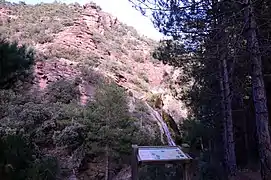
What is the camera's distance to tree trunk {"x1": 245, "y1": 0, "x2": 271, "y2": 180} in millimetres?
4840

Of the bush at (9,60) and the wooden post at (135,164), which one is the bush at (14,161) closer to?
the bush at (9,60)

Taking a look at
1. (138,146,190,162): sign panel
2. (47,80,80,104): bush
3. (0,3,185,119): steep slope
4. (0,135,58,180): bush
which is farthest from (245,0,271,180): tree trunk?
(0,3,185,119): steep slope

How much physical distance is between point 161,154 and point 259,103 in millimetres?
1975

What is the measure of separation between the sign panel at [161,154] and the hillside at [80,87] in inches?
218

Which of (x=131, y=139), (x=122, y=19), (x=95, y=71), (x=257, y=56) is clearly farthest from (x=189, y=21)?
(x=122, y=19)

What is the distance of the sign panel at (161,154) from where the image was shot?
469cm

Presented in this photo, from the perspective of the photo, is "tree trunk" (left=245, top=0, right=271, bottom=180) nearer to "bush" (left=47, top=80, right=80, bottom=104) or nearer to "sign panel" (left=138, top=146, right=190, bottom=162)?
"sign panel" (left=138, top=146, right=190, bottom=162)

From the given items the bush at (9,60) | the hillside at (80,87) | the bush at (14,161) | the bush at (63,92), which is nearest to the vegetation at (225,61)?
the hillside at (80,87)

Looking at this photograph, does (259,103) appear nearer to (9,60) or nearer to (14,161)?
(14,161)

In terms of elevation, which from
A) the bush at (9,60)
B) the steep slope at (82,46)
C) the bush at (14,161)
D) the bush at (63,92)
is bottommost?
the bush at (14,161)

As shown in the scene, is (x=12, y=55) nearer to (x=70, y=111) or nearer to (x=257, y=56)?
(x=257, y=56)

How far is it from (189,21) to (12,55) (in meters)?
4.34

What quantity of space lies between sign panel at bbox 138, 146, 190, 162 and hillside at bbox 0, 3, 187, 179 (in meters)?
5.54

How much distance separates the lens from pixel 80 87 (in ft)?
60.0
